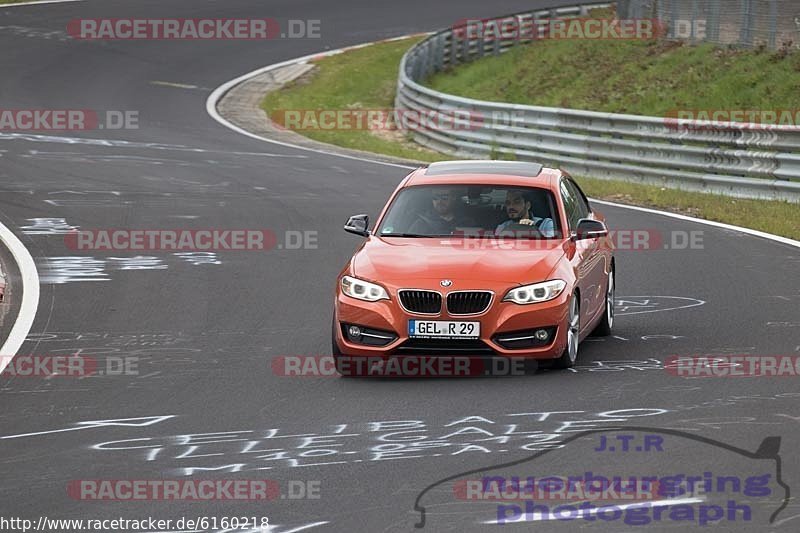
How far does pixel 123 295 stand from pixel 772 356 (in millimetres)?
6396

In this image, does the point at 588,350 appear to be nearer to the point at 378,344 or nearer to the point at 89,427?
the point at 378,344

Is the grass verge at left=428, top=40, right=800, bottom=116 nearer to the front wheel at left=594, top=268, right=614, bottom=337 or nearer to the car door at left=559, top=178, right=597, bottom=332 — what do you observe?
the front wheel at left=594, top=268, right=614, bottom=337

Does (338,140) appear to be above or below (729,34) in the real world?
below

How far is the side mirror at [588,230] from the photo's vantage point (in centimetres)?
1142

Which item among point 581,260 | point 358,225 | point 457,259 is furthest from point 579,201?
point 457,259

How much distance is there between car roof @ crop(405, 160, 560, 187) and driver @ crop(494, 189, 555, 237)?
0.54 feet

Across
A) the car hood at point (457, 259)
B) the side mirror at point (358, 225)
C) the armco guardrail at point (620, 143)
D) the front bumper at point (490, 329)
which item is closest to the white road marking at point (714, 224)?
the armco guardrail at point (620, 143)

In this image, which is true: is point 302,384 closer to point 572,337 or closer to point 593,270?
point 572,337

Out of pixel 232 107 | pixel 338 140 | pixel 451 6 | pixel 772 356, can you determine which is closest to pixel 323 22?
pixel 451 6

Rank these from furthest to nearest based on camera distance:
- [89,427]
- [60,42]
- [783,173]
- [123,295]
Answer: [60,42], [783,173], [123,295], [89,427]

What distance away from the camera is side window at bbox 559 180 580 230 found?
11.9 meters

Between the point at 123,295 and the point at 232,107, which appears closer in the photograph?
the point at 123,295

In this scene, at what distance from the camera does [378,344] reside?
34.4ft

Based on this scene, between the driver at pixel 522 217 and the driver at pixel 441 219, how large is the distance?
33cm
